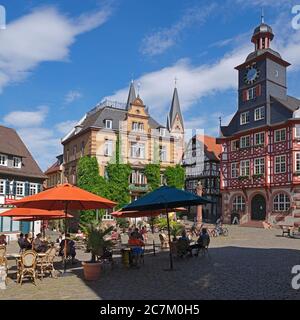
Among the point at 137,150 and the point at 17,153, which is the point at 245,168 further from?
the point at 17,153

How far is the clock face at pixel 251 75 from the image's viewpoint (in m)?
42.1

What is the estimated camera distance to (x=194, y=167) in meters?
57.9

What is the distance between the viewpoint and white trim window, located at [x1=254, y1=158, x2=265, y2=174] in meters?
40.0

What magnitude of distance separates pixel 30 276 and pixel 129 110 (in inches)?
1277

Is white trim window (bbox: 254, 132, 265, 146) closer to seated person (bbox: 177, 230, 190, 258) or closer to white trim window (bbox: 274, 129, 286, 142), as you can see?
white trim window (bbox: 274, 129, 286, 142)

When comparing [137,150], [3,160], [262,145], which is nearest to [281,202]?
[262,145]

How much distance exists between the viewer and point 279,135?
38969 millimetres

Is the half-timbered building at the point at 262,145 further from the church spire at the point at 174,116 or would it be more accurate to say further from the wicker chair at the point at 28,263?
the wicker chair at the point at 28,263

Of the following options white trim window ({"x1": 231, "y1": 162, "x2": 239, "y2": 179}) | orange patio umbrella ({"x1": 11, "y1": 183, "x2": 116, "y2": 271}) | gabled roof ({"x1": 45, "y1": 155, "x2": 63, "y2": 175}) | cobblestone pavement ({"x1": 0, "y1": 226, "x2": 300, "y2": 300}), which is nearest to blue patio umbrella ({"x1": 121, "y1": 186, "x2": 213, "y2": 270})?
orange patio umbrella ({"x1": 11, "y1": 183, "x2": 116, "y2": 271})

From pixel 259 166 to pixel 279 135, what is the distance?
3.67 m

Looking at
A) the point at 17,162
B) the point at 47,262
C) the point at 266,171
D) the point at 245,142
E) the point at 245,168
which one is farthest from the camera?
the point at 245,142

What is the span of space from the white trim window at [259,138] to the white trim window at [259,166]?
1625mm
